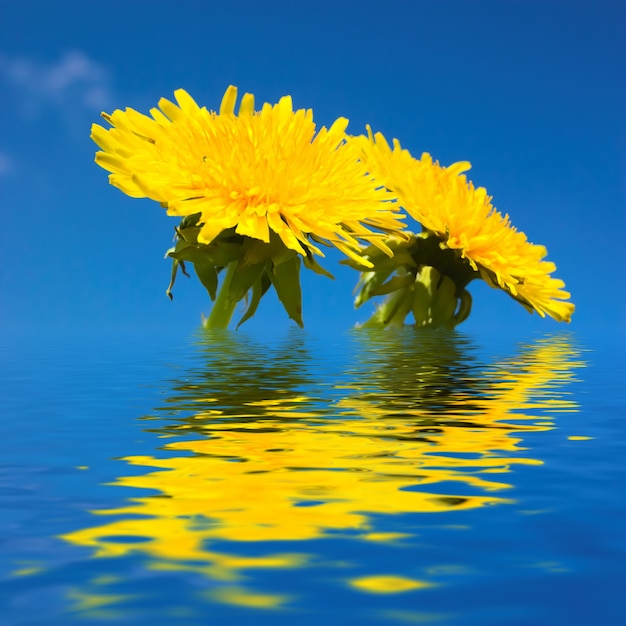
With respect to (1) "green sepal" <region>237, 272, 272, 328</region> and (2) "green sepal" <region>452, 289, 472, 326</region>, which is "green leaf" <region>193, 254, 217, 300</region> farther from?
(2) "green sepal" <region>452, 289, 472, 326</region>

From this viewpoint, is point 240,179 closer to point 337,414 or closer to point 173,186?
point 173,186

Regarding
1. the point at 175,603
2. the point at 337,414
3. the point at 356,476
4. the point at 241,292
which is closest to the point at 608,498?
the point at 356,476

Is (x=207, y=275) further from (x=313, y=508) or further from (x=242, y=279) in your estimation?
(x=313, y=508)

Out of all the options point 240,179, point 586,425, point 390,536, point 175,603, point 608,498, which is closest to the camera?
point 175,603

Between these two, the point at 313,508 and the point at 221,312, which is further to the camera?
the point at 221,312

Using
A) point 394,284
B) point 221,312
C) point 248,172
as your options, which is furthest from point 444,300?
point 248,172

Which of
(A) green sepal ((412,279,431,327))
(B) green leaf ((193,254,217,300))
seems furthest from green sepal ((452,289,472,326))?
(B) green leaf ((193,254,217,300))

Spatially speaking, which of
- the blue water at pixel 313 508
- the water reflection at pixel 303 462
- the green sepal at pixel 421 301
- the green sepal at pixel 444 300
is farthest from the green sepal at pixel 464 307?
the blue water at pixel 313 508

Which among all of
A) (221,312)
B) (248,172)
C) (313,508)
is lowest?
(313,508)
